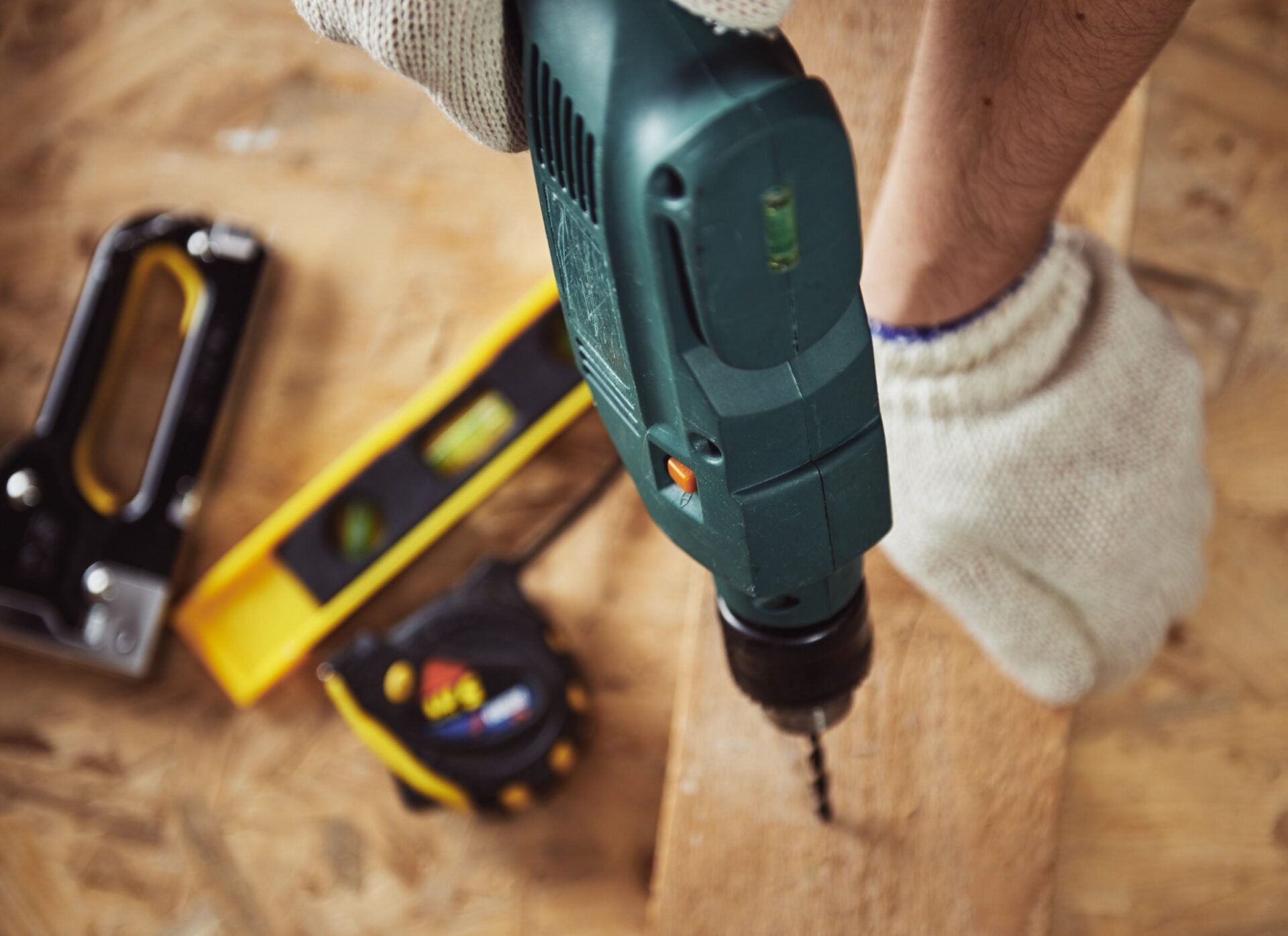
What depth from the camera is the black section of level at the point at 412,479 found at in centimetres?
108

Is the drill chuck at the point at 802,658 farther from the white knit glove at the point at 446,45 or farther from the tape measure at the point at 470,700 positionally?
Answer: the tape measure at the point at 470,700

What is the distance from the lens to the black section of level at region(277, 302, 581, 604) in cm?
108

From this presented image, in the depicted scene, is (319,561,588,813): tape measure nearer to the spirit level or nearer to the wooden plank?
the spirit level

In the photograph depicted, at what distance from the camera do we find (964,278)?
2.17ft

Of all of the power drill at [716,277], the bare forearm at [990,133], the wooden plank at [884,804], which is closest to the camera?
the power drill at [716,277]

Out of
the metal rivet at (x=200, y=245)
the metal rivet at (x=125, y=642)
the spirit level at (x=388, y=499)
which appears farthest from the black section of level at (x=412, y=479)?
the metal rivet at (x=200, y=245)

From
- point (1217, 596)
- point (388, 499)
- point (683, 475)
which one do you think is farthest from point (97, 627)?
point (1217, 596)

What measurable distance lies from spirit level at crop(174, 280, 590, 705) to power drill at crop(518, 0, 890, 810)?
578 millimetres

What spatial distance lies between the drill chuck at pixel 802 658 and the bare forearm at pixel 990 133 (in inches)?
8.3

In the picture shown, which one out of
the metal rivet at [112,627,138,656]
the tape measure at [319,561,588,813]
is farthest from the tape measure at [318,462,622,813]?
the metal rivet at [112,627,138,656]

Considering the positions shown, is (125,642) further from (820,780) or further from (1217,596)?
(1217,596)

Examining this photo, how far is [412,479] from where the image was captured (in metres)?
1.08

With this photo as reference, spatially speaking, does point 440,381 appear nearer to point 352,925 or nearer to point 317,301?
point 317,301

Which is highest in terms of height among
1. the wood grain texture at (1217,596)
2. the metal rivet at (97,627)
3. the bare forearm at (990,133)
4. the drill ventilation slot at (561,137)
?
the drill ventilation slot at (561,137)
